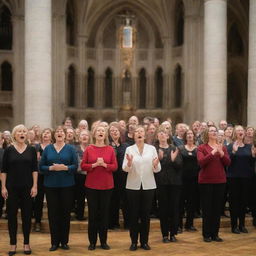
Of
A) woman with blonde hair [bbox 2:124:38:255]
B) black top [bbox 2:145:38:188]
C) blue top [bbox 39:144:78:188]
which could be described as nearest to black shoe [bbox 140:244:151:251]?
blue top [bbox 39:144:78:188]

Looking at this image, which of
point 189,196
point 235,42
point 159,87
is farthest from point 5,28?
point 189,196

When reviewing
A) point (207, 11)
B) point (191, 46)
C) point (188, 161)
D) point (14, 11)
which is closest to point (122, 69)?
point (191, 46)

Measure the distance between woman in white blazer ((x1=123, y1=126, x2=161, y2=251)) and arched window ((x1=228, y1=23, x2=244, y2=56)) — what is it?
855 inches

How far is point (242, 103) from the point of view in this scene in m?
28.4

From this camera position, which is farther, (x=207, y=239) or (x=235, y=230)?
(x=235, y=230)

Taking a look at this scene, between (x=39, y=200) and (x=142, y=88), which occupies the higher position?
(x=142, y=88)

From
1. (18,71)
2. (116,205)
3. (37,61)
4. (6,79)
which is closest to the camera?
(116,205)

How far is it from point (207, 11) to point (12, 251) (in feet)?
46.0

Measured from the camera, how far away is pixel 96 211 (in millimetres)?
7320

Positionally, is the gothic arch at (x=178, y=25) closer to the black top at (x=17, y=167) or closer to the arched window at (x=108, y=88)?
the arched window at (x=108, y=88)

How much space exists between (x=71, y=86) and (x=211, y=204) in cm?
2093

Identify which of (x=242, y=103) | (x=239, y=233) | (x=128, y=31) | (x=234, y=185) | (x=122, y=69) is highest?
(x=128, y=31)

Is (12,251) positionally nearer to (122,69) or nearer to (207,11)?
(207,11)

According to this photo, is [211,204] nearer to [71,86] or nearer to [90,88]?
[71,86]
